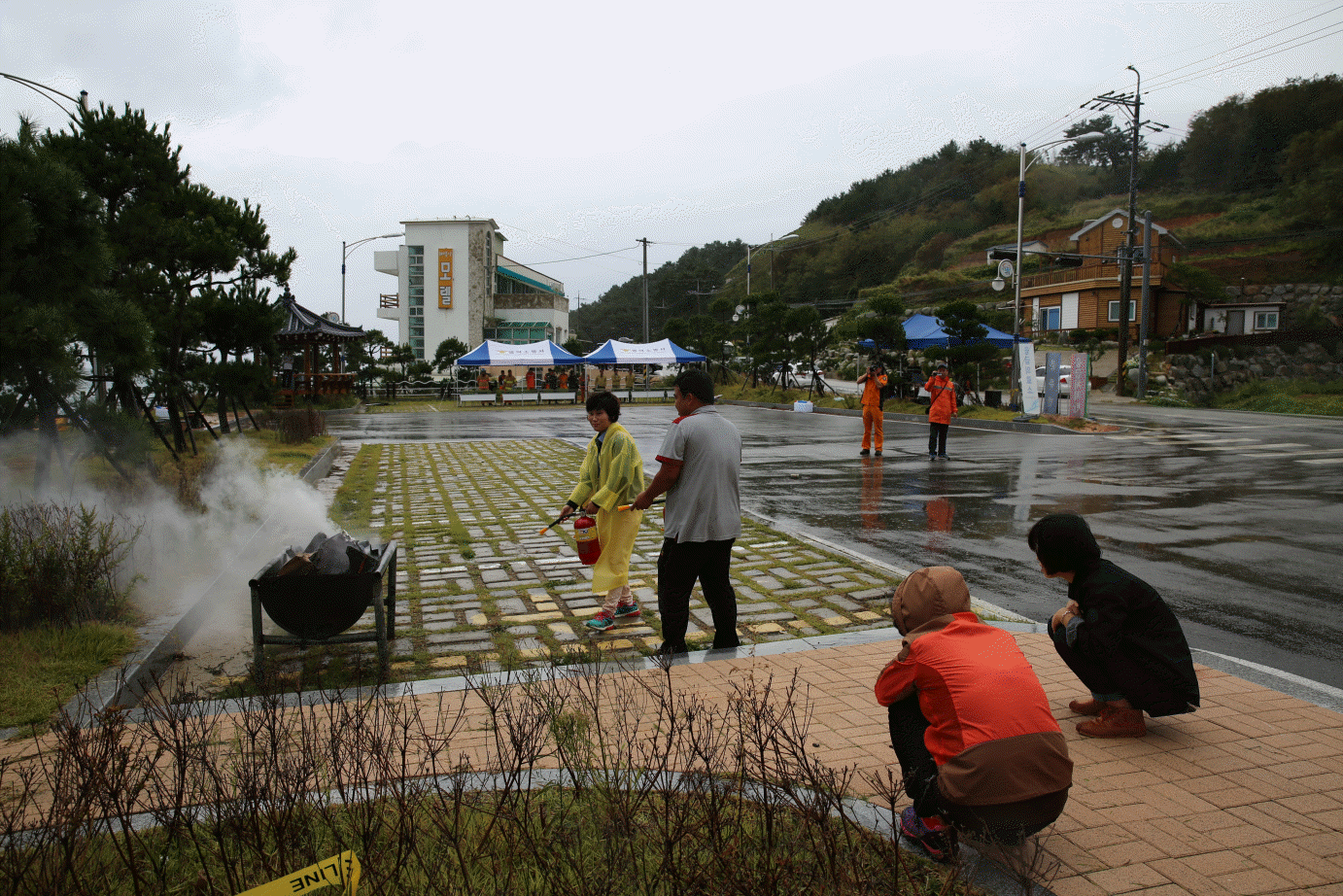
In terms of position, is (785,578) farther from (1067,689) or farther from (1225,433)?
(1225,433)

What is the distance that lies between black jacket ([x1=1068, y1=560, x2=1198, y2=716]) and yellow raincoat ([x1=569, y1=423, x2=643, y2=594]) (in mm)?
2985

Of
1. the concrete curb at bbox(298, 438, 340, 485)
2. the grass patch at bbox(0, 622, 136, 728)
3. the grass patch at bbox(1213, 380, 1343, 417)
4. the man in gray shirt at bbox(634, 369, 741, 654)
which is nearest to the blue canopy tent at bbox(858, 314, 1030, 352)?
the grass patch at bbox(1213, 380, 1343, 417)

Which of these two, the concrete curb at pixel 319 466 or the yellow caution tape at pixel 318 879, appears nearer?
the yellow caution tape at pixel 318 879

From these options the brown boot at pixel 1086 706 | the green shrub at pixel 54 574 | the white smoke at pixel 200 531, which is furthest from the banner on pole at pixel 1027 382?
the green shrub at pixel 54 574

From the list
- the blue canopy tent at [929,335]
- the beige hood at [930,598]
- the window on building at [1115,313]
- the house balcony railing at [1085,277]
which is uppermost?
the house balcony railing at [1085,277]

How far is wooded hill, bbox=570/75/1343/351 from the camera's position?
5466 cm

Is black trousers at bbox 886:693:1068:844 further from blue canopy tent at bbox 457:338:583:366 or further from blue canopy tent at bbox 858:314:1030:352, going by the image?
blue canopy tent at bbox 457:338:583:366

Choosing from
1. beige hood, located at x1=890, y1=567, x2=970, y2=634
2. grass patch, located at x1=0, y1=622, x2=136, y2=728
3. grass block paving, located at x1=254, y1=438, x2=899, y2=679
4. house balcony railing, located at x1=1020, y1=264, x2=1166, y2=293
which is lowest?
grass block paving, located at x1=254, y1=438, x2=899, y2=679

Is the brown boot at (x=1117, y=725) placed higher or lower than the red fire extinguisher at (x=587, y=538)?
lower

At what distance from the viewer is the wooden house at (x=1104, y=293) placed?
51.9 metres

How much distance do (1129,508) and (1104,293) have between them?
46612 mm

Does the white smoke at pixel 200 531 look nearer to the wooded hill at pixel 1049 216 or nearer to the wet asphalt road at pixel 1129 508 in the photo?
the wet asphalt road at pixel 1129 508

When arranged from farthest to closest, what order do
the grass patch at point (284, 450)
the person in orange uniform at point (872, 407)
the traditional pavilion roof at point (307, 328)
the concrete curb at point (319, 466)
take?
the traditional pavilion roof at point (307, 328) → the person in orange uniform at point (872, 407) → the grass patch at point (284, 450) → the concrete curb at point (319, 466)

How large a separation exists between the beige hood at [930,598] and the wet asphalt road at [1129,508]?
11.1 ft
